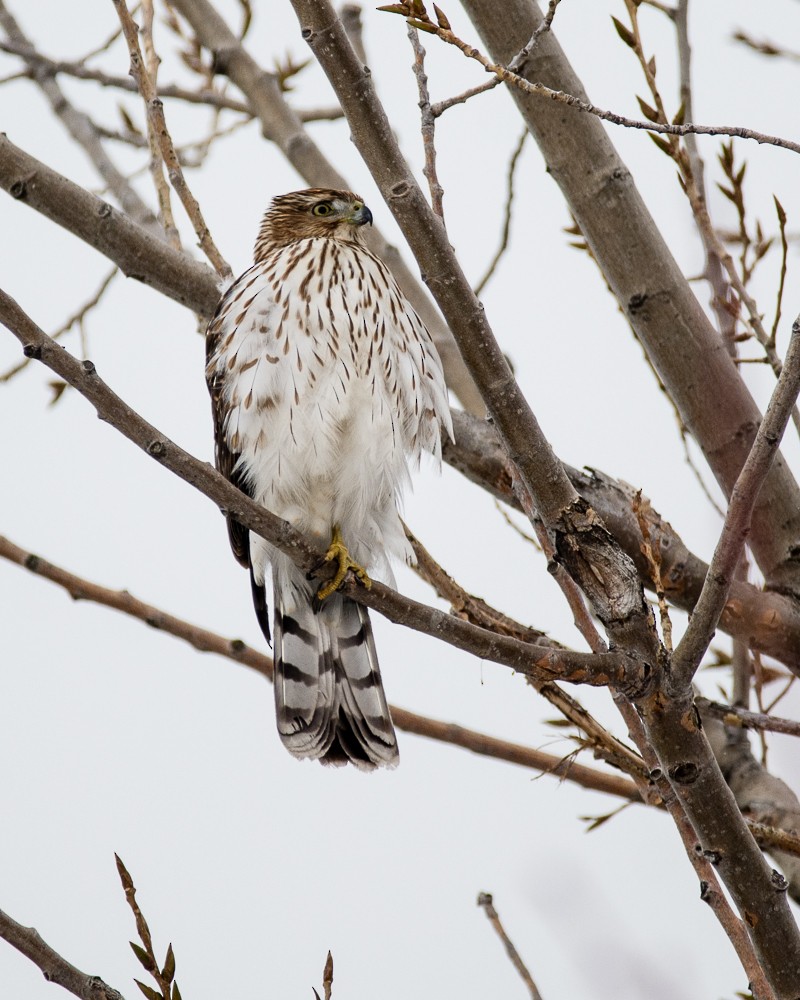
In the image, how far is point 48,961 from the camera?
171 centimetres

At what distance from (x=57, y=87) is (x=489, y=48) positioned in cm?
194

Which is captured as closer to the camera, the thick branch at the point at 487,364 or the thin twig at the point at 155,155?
the thick branch at the point at 487,364

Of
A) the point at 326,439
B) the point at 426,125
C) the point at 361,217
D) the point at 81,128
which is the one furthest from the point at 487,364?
the point at 81,128

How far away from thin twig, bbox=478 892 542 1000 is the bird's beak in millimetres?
2156

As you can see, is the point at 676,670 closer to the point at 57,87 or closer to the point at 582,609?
the point at 582,609

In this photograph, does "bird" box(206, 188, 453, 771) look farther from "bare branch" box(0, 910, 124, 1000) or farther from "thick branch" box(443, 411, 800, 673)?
"bare branch" box(0, 910, 124, 1000)

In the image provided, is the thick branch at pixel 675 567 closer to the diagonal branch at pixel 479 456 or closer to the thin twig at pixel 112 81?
the diagonal branch at pixel 479 456

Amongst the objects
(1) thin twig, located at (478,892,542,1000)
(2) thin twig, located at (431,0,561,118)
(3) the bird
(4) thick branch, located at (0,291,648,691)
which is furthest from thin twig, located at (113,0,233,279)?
(1) thin twig, located at (478,892,542,1000)

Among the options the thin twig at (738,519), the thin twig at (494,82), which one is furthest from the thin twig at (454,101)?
the thin twig at (738,519)

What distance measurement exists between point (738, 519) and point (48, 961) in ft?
4.14

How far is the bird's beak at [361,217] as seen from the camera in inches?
148

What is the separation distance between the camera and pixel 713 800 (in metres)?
2.15

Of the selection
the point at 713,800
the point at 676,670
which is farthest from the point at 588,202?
the point at 713,800

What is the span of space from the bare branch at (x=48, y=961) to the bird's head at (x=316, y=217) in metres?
2.46
